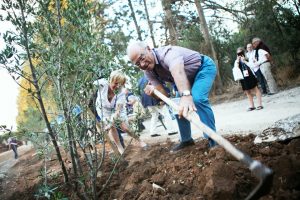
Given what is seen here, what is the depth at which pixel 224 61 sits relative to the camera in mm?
14078

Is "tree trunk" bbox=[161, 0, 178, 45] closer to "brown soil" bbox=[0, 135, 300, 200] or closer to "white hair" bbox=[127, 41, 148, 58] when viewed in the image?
"brown soil" bbox=[0, 135, 300, 200]

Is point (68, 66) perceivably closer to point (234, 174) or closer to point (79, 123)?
point (79, 123)

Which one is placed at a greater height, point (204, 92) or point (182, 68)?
Answer: point (182, 68)

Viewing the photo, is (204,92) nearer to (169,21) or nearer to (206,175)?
(206,175)

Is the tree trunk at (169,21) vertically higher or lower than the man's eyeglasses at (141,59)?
higher

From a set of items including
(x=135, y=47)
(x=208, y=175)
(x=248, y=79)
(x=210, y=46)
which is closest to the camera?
(x=208, y=175)

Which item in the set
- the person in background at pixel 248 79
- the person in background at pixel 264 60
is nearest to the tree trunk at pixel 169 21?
the person in background at pixel 264 60

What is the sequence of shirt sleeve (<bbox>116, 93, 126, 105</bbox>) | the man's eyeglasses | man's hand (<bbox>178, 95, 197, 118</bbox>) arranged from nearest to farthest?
man's hand (<bbox>178, 95, 197, 118</bbox>), the man's eyeglasses, shirt sleeve (<bbox>116, 93, 126, 105</bbox>)

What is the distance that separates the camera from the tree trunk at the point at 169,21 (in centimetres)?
1470

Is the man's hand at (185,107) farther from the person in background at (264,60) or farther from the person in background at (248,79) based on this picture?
the person in background at (264,60)

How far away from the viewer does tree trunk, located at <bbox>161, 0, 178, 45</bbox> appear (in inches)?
579

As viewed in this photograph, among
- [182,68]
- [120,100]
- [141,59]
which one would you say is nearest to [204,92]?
[182,68]

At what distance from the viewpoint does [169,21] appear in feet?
48.8

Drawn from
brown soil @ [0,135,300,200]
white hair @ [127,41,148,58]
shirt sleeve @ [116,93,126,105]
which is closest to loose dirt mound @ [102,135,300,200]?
brown soil @ [0,135,300,200]
